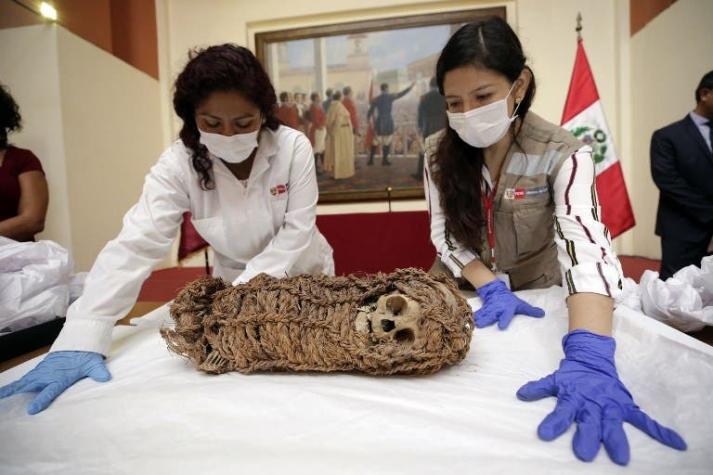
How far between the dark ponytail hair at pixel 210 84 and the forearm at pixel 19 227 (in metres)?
0.47

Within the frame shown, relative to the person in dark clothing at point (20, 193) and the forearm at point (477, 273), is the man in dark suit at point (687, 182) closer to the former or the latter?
the forearm at point (477, 273)

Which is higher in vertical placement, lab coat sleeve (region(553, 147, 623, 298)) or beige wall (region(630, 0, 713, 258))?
beige wall (region(630, 0, 713, 258))

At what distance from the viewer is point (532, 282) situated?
54.6 inches

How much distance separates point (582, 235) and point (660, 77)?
3.15 m

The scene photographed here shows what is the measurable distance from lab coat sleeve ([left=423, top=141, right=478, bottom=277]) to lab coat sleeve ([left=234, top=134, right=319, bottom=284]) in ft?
1.32

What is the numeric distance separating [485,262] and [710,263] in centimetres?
57

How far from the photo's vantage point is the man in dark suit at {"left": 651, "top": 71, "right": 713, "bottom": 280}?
2.29m

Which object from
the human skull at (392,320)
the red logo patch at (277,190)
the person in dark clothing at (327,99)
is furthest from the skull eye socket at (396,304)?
the person in dark clothing at (327,99)

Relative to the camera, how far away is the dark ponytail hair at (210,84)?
3.59 ft

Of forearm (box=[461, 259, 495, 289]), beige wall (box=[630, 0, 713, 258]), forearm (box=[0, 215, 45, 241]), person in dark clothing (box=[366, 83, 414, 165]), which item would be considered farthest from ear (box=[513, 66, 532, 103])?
person in dark clothing (box=[366, 83, 414, 165])

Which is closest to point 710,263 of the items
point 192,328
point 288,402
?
point 288,402

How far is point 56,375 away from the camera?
833mm

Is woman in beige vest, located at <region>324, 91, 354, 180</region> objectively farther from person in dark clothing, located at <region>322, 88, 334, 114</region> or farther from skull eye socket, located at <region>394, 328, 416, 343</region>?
skull eye socket, located at <region>394, 328, 416, 343</region>

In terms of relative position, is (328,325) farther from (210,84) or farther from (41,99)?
(41,99)
